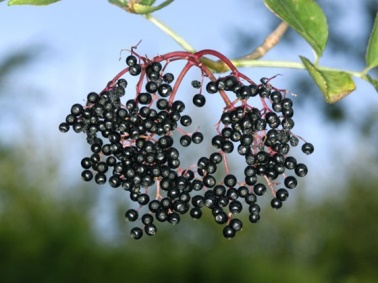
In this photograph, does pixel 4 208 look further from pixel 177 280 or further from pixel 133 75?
pixel 133 75

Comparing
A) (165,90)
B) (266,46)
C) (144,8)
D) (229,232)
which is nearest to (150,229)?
(229,232)

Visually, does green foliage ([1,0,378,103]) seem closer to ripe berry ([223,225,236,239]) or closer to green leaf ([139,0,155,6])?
green leaf ([139,0,155,6])

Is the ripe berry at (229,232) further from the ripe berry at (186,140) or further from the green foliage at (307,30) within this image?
the green foliage at (307,30)

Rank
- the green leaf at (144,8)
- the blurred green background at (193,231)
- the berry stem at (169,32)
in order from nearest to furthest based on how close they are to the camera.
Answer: the green leaf at (144,8) < the berry stem at (169,32) < the blurred green background at (193,231)

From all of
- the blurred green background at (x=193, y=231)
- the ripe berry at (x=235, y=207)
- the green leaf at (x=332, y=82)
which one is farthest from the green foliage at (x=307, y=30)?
the blurred green background at (x=193, y=231)

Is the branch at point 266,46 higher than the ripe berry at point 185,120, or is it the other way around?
the branch at point 266,46

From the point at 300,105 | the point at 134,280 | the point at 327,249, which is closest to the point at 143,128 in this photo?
the point at 300,105
